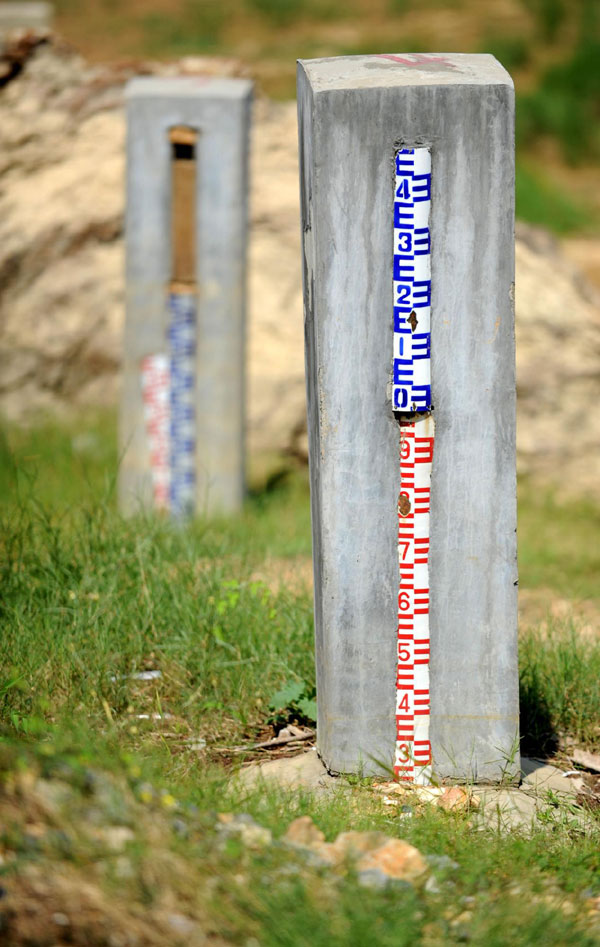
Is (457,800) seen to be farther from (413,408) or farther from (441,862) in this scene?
(413,408)

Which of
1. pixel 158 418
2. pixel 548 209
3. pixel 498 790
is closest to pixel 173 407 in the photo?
pixel 158 418

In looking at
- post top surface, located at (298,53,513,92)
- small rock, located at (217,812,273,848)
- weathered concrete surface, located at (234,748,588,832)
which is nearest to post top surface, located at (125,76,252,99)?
post top surface, located at (298,53,513,92)

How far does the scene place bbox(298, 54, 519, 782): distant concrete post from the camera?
288cm

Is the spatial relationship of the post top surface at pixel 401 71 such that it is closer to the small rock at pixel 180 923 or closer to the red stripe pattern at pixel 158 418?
the small rock at pixel 180 923

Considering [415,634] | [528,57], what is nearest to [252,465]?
[415,634]

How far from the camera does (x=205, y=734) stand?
3.33 meters

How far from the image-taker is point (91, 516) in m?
4.01

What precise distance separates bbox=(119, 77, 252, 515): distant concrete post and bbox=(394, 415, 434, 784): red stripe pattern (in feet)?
7.70

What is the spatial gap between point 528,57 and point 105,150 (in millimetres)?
13072

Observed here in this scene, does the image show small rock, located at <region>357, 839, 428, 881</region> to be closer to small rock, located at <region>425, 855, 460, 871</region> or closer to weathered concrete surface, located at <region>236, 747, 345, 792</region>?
small rock, located at <region>425, 855, 460, 871</region>

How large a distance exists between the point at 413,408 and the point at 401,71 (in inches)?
33.4

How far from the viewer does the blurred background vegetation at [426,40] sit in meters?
16.2

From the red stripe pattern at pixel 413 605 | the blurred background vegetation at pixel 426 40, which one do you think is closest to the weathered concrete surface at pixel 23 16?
the blurred background vegetation at pixel 426 40

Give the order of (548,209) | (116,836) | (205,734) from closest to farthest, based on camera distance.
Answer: (116,836)
(205,734)
(548,209)
